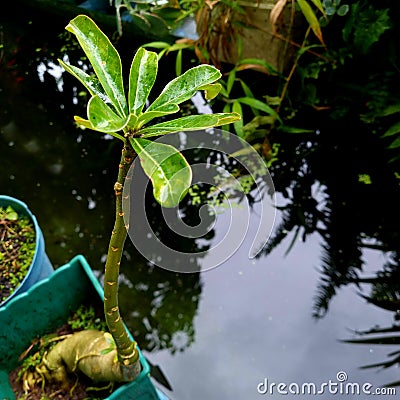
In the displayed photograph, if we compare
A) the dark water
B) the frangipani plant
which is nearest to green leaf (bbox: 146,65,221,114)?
the frangipani plant

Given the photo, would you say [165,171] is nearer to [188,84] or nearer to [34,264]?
[188,84]

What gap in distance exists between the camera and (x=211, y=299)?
1.39 m

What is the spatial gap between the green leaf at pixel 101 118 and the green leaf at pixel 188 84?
0.26 ft

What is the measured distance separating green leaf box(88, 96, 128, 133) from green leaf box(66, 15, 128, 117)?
0.07m

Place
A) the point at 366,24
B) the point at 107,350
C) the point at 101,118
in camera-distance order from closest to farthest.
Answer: the point at 101,118 → the point at 107,350 → the point at 366,24

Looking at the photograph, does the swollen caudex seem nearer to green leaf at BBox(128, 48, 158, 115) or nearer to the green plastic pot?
the green plastic pot

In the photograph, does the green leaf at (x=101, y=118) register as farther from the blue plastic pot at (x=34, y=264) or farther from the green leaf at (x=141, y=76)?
the blue plastic pot at (x=34, y=264)

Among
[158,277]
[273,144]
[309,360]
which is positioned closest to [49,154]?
[158,277]

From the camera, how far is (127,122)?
1.72 ft

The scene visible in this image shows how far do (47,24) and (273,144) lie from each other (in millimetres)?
1381

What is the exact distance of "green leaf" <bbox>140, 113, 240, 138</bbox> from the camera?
55cm

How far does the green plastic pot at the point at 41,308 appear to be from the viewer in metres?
1.05

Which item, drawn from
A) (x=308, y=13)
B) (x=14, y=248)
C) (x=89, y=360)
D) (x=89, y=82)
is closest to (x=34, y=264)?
(x=14, y=248)

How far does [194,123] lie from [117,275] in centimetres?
29
